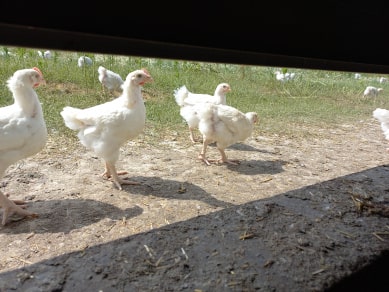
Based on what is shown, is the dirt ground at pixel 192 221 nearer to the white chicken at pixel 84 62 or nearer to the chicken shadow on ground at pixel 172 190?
the chicken shadow on ground at pixel 172 190

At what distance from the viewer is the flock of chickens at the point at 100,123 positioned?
2373 millimetres

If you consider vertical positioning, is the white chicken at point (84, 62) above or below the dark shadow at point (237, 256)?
below

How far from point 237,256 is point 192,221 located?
12.5 inches

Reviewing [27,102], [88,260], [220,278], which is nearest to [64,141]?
[27,102]

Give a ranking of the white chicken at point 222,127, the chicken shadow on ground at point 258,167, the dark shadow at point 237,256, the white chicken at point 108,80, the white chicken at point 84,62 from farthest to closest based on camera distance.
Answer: the white chicken at point 84,62 < the white chicken at point 108,80 < the white chicken at point 222,127 < the chicken shadow on ground at point 258,167 < the dark shadow at point 237,256

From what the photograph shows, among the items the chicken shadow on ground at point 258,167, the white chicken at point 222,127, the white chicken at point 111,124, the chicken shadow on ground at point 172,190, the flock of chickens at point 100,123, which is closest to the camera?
the flock of chickens at point 100,123

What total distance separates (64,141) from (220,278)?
10.0 ft

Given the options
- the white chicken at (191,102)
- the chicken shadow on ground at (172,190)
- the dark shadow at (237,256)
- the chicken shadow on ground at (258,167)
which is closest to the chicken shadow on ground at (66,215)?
the chicken shadow on ground at (172,190)

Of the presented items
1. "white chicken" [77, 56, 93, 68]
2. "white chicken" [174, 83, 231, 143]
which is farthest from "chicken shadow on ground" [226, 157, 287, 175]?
"white chicken" [77, 56, 93, 68]

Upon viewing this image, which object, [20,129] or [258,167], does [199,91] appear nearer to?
[258,167]

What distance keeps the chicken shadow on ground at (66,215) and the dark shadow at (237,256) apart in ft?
3.71

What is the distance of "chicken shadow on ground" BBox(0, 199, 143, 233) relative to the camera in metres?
2.24

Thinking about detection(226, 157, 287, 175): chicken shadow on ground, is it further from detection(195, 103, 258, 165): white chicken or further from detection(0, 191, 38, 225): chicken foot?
detection(0, 191, 38, 225): chicken foot

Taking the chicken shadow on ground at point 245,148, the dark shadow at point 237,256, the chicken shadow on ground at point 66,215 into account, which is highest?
the dark shadow at point 237,256
